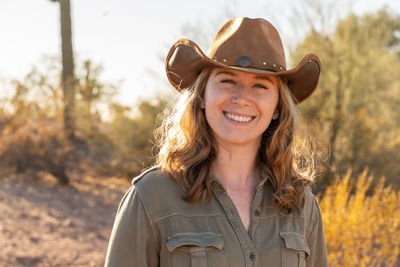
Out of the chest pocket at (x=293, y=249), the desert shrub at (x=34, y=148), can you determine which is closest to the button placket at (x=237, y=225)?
the chest pocket at (x=293, y=249)

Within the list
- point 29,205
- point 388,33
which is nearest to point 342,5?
point 388,33

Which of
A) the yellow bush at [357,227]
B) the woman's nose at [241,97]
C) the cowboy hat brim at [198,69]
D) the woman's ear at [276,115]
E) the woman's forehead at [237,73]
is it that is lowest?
the yellow bush at [357,227]

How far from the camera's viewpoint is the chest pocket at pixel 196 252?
1.90 meters

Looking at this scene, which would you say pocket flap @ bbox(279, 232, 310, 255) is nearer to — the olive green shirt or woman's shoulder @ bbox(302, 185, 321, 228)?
→ the olive green shirt

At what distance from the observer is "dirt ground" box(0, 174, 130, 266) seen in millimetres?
5645

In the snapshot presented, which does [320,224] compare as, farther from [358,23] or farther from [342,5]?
[358,23]

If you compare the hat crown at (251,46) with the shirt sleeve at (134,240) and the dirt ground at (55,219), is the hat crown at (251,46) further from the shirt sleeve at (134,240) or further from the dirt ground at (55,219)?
the dirt ground at (55,219)

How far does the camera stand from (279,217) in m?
2.16

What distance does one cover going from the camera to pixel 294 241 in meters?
2.07

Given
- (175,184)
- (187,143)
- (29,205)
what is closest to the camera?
(175,184)

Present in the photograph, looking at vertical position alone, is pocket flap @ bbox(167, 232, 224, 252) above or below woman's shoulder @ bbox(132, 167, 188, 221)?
below

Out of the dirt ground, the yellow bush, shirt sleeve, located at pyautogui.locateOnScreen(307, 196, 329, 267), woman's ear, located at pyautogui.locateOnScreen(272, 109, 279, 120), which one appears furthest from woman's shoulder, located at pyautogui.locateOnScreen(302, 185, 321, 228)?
the dirt ground

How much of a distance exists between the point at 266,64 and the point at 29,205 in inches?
252

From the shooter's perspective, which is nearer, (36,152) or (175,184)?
(175,184)
